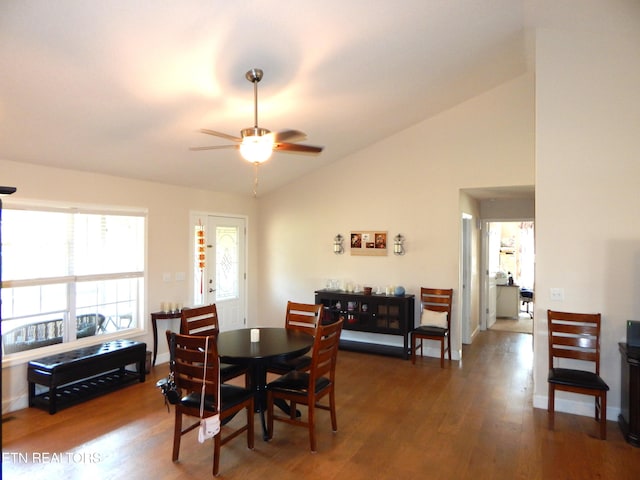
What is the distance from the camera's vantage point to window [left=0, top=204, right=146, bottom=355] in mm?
4195

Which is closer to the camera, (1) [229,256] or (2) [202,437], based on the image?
(2) [202,437]

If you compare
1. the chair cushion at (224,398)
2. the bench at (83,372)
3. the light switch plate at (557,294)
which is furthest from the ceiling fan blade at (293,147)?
the bench at (83,372)

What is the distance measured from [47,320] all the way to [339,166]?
14.3 feet

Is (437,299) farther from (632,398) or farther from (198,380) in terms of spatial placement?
(198,380)

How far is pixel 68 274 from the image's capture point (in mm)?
4645

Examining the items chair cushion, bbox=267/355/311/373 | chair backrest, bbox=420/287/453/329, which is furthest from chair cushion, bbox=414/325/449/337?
chair cushion, bbox=267/355/311/373

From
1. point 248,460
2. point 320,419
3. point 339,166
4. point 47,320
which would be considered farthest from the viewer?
point 339,166

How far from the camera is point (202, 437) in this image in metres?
2.84

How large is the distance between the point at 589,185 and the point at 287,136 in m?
2.85

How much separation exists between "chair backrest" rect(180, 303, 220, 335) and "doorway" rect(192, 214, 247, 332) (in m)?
1.73

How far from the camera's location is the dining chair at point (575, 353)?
3582 millimetres

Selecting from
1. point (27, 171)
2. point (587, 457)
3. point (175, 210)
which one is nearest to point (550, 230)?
point (587, 457)

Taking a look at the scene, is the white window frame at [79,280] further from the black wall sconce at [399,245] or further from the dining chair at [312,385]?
the black wall sconce at [399,245]

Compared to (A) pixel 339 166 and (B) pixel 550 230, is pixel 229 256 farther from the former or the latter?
(B) pixel 550 230
